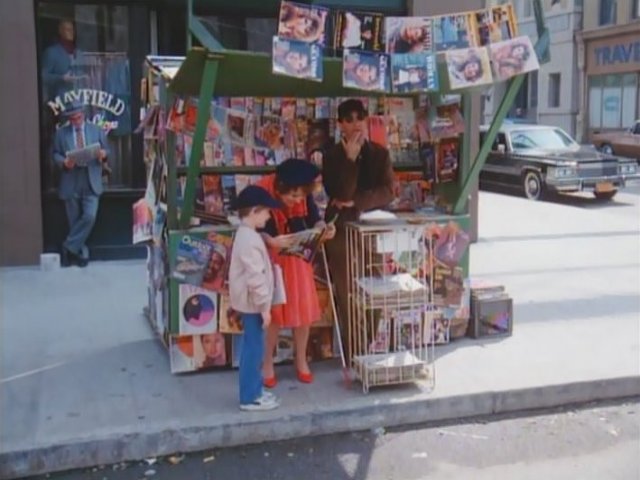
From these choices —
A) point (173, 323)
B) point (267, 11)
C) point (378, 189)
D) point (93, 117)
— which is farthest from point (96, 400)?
point (267, 11)

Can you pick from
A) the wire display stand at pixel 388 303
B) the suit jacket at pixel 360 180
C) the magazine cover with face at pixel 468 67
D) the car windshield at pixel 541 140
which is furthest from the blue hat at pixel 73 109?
the car windshield at pixel 541 140

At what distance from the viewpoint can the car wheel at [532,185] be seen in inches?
643

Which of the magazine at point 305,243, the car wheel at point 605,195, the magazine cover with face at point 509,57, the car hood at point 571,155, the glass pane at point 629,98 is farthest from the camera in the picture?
the glass pane at point 629,98

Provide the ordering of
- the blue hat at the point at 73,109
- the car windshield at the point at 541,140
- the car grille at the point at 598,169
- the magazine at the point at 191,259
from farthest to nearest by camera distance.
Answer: the car windshield at the point at 541,140
the car grille at the point at 598,169
the blue hat at the point at 73,109
the magazine at the point at 191,259

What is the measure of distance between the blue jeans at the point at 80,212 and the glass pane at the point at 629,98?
26271 millimetres

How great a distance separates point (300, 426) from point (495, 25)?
289cm

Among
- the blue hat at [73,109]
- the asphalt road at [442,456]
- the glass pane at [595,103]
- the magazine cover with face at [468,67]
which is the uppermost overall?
the glass pane at [595,103]

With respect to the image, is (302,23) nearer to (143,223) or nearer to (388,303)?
(388,303)

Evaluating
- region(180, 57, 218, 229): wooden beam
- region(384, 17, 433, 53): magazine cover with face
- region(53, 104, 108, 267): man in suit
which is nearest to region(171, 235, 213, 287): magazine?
region(180, 57, 218, 229): wooden beam

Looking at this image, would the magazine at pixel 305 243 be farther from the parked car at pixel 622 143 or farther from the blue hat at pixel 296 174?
the parked car at pixel 622 143

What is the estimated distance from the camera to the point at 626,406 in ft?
17.8

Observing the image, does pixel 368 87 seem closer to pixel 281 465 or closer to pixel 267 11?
pixel 281 465

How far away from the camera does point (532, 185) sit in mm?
16594

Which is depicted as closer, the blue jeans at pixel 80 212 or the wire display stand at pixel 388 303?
the wire display stand at pixel 388 303
